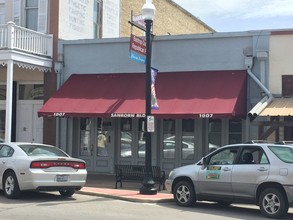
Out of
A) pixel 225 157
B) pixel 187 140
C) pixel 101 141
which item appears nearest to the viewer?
pixel 225 157

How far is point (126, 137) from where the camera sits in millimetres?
19609

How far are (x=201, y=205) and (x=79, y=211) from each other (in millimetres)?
3294

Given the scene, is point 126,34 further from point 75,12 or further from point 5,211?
point 5,211

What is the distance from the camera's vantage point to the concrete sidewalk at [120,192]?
43.7 ft

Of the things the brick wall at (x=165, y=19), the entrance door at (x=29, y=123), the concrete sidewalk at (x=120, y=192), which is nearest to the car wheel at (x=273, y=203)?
the concrete sidewalk at (x=120, y=192)

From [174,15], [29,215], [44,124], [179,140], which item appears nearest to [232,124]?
[179,140]

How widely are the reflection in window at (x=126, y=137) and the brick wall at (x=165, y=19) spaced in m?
7.25

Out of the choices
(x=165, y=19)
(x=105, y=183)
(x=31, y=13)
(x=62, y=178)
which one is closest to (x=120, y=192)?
(x=105, y=183)

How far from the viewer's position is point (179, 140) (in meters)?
18.6

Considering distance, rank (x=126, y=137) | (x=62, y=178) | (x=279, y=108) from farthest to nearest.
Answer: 1. (x=126, y=137)
2. (x=279, y=108)
3. (x=62, y=178)

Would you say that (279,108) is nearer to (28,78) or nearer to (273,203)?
(273,203)

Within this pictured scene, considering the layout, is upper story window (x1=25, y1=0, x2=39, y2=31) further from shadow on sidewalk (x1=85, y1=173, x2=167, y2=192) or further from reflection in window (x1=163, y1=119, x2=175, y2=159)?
reflection in window (x1=163, y1=119, x2=175, y2=159)

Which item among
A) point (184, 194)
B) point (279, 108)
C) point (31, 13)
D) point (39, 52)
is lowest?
point (184, 194)

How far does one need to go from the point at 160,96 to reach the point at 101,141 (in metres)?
3.64
